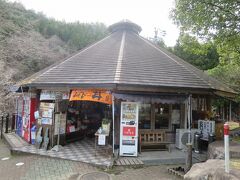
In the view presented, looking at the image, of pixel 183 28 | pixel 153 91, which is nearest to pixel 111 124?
pixel 153 91

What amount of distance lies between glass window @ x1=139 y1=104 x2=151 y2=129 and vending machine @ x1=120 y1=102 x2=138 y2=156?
4.40 ft

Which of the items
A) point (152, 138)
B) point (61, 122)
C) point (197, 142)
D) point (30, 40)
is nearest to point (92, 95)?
point (61, 122)

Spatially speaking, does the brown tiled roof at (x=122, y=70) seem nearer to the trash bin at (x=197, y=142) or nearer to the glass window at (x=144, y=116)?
the glass window at (x=144, y=116)

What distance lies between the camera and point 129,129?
860 centimetres

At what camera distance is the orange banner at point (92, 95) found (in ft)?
27.9

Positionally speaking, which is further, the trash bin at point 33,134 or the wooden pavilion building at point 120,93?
the trash bin at point 33,134

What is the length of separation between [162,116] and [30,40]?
18.2 meters

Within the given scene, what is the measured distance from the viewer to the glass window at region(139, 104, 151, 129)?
9.96 metres

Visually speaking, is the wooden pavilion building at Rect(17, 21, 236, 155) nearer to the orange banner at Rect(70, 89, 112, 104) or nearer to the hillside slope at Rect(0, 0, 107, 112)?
the orange banner at Rect(70, 89, 112, 104)

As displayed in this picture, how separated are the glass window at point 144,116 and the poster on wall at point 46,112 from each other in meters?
3.89

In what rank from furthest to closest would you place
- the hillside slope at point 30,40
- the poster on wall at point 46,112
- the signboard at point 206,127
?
the hillside slope at point 30,40
the signboard at point 206,127
the poster on wall at point 46,112

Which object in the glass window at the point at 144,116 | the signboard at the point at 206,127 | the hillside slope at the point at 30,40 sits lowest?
the signboard at the point at 206,127

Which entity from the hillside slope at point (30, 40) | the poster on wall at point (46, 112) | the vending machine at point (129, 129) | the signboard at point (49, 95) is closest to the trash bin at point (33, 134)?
the poster on wall at point (46, 112)

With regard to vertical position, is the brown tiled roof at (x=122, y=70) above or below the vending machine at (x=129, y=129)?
above
